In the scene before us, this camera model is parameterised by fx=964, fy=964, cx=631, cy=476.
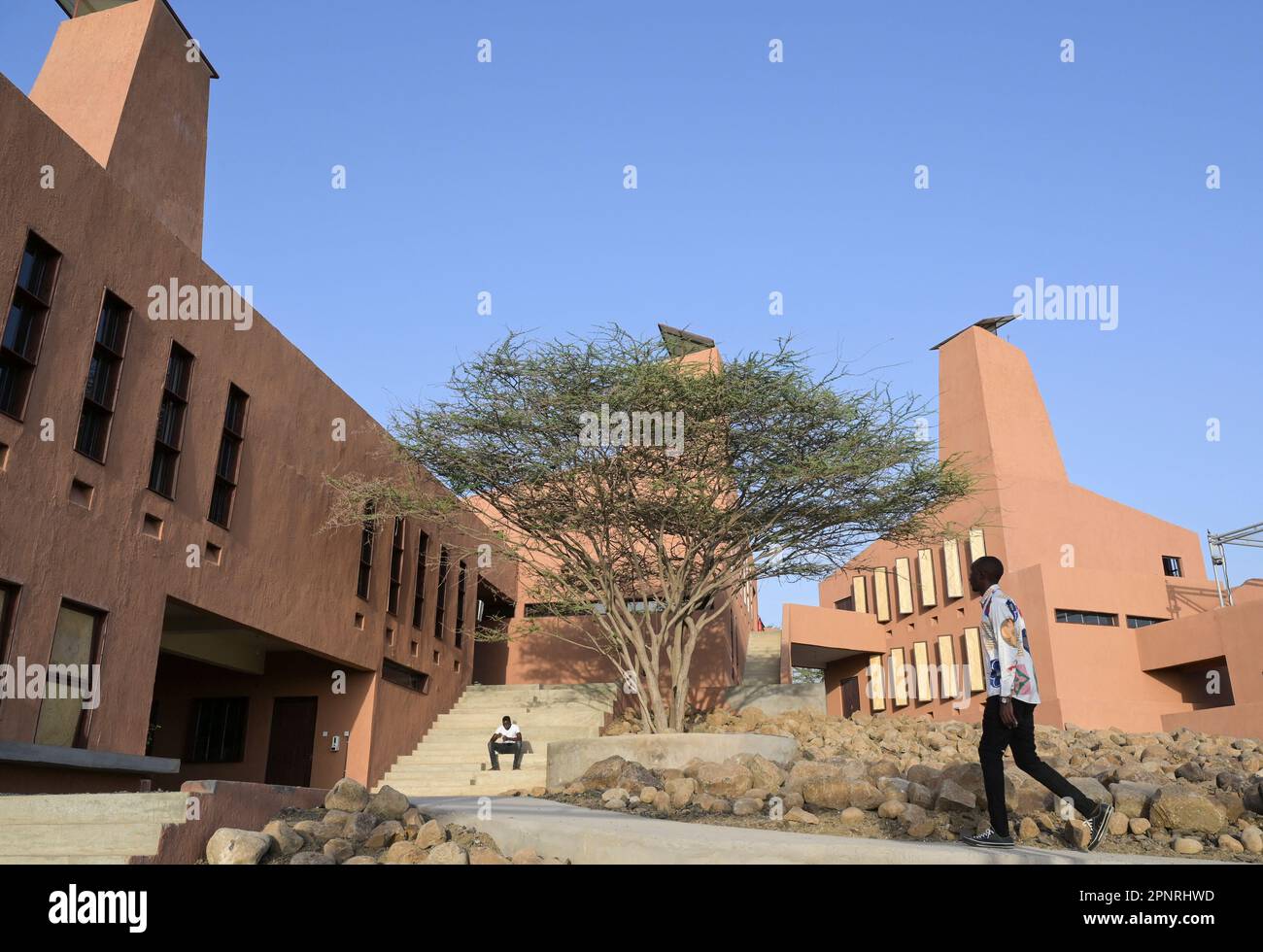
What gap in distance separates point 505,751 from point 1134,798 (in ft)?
38.3

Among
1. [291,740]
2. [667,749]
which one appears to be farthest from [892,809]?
[291,740]

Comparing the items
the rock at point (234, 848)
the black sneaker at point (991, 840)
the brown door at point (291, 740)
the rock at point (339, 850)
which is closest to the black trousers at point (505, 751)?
the brown door at point (291, 740)

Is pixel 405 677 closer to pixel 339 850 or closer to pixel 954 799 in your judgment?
pixel 339 850

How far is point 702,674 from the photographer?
74.8 ft

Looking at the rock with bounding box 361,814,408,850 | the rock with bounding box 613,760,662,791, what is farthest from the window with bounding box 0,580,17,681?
the rock with bounding box 613,760,662,791

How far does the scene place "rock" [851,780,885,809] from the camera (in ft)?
25.0

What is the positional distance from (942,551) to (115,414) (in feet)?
72.5

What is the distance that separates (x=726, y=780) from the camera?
8.94 m

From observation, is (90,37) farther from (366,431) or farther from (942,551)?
(942,551)

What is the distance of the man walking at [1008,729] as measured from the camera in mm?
5555

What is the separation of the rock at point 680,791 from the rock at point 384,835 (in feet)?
8.32

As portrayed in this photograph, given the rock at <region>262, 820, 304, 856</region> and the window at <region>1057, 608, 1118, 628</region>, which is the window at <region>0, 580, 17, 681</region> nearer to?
the rock at <region>262, 820, 304, 856</region>

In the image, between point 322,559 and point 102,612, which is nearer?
point 102,612
